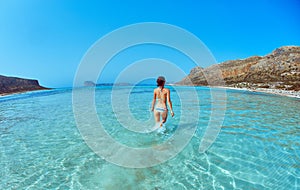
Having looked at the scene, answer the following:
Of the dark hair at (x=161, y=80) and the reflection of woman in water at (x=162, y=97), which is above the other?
the dark hair at (x=161, y=80)

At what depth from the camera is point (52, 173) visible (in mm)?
4281

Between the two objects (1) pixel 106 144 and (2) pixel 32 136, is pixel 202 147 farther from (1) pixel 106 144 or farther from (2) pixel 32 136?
(2) pixel 32 136

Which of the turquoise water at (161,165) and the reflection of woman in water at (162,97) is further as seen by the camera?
the reflection of woman in water at (162,97)

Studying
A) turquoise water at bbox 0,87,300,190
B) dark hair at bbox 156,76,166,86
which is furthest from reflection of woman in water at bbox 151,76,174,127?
turquoise water at bbox 0,87,300,190

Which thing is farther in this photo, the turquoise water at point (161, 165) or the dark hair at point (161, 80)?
the dark hair at point (161, 80)

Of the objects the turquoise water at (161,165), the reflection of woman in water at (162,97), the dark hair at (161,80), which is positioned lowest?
the turquoise water at (161,165)

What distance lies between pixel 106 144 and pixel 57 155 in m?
1.76

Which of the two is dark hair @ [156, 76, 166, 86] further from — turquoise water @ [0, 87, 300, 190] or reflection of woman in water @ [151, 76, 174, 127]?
turquoise water @ [0, 87, 300, 190]

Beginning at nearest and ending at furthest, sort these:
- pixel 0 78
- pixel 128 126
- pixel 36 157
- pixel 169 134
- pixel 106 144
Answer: pixel 36 157 → pixel 106 144 → pixel 169 134 → pixel 128 126 → pixel 0 78

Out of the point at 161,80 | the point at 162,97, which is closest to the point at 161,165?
the point at 162,97

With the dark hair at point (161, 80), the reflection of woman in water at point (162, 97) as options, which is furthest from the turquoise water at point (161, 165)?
the dark hair at point (161, 80)

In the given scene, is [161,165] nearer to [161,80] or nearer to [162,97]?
[162,97]

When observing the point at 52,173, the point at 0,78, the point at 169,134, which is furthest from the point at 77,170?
the point at 0,78

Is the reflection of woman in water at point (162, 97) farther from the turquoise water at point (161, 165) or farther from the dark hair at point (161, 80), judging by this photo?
the turquoise water at point (161, 165)
